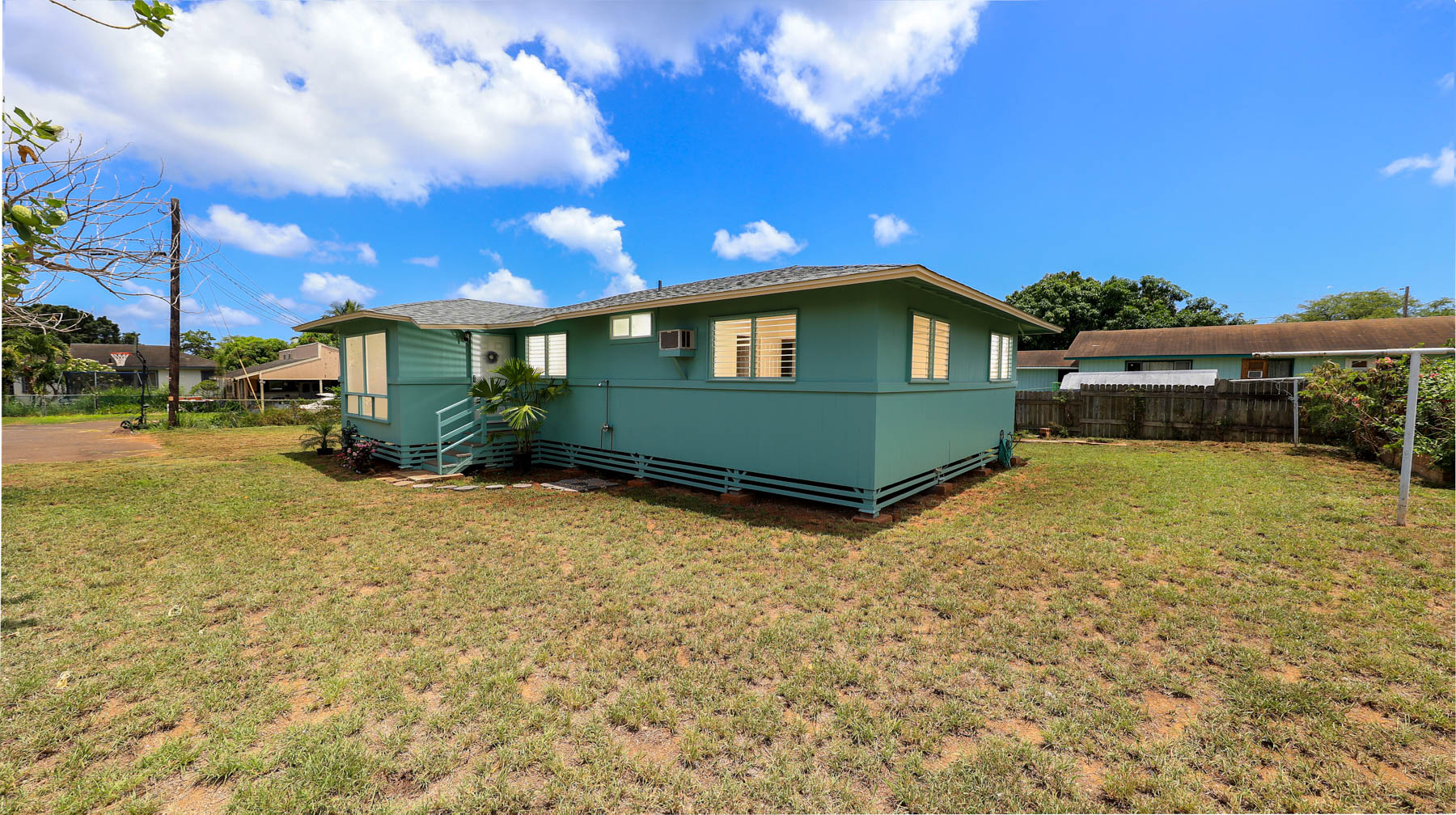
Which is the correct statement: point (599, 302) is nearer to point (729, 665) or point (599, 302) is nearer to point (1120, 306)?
point (729, 665)

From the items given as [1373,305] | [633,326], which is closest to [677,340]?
[633,326]

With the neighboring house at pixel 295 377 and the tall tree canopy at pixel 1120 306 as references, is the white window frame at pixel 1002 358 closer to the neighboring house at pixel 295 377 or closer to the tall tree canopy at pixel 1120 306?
the tall tree canopy at pixel 1120 306

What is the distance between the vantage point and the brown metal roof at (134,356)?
3425 cm

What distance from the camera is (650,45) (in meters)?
8.16

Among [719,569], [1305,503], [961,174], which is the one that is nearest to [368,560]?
[719,569]

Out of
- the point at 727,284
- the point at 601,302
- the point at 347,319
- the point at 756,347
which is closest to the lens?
the point at 756,347

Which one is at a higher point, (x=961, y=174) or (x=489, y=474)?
(x=961, y=174)

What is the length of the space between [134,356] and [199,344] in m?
11.3

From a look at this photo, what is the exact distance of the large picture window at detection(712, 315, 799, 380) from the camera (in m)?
6.76

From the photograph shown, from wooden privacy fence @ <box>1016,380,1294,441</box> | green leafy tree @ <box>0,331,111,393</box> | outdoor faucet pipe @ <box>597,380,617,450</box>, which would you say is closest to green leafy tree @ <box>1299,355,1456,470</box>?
wooden privacy fence @ <box>1016,380,1294,441</box>

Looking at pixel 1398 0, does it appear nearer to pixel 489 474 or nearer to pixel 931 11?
pixel 931 11

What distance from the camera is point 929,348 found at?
23.4 feet

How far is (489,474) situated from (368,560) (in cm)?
442

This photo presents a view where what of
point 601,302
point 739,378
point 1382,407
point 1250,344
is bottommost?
point 1382,407
